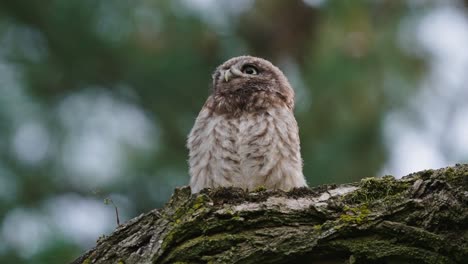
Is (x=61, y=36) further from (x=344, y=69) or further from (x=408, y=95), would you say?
(x=408, y=95)

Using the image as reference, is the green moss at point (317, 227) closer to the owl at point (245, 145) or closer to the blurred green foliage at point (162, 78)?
the owl at point (245, 145)

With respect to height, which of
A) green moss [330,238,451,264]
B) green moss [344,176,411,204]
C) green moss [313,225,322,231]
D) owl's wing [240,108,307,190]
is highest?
owl's wing [240,108,307,190]

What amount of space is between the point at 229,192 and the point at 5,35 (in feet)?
18.1

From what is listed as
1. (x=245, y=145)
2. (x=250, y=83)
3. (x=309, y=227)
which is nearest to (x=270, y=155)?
(x=245, y=145)

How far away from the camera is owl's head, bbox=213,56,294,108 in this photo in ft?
19.4

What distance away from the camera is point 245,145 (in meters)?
5.30

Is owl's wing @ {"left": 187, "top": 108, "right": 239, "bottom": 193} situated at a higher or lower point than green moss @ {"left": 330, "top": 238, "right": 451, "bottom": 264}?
higher

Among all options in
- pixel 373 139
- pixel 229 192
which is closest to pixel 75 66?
pixel 373 139

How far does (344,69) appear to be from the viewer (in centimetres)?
812

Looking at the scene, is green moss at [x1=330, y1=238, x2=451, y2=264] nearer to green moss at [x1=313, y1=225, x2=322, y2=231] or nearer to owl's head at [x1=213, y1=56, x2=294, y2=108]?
green moss at [x1=313, y1=225, x2=322, y2=231]

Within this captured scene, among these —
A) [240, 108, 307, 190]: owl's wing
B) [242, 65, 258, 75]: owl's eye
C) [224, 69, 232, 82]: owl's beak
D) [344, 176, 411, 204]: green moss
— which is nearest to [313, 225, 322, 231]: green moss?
[344, 176, 411, 204]: green moss

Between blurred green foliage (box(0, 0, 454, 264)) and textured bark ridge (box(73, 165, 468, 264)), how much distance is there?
387 centimetres

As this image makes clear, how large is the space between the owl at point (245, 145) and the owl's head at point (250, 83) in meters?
0.02

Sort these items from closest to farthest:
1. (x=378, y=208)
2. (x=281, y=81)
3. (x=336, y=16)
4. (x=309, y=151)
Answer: (x=378, y=208)
(x=281, y=81)
(x=309, y=151)
(x=336, y=16)
